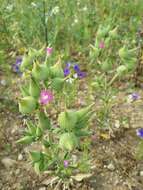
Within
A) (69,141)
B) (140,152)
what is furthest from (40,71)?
(140,152)

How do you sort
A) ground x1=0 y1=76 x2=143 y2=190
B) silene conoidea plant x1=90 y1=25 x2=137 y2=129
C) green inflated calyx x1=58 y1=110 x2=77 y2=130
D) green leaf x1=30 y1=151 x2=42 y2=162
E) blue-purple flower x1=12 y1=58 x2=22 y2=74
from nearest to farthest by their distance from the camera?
1. green inflated calyx x1=58 y1=110 x2=77 y2=130
2. green leaf x1=30 y1=151 x2=42 y2=162
3. ground x1=0 y1=76 x2=143 y2=190
4. silene conoidea plant x1=90 y1=25 x2=137 y2=129
5. blue-purple flower x1=12 y1=58 x2=22 y2=74

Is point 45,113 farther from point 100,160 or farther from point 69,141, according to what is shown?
point 100,160

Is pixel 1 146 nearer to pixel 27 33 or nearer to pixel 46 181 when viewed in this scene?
pixel 46 181

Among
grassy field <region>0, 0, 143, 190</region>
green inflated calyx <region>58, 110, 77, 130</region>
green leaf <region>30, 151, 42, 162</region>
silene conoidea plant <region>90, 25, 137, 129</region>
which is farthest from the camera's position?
silene conoidea plant <region>90, 25, 137, 129</region>

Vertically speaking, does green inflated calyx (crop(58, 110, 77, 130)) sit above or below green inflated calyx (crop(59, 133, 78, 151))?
above

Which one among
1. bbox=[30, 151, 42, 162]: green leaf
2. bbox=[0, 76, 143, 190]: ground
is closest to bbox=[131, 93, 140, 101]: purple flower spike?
bbox=[0, 76, 143, 190]: ground

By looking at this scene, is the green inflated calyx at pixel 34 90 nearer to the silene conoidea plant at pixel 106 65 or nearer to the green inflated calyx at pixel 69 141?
the green inflated calyx at pixel 69 141

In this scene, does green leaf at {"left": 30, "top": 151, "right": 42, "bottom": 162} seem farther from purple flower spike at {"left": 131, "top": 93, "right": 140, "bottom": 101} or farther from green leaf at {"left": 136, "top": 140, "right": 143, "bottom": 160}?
purple flower spike at {"left": 131, "top": 93, "right": 140, "bottom": 101}
